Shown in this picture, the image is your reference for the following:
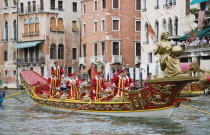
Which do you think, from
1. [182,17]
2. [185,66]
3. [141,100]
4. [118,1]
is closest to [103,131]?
[141,100]

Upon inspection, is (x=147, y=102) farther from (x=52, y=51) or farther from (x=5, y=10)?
(x=5, y=10)

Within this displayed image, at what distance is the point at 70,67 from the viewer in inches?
2308

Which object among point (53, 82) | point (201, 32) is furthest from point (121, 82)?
point (201, 32)

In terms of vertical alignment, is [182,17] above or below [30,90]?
above

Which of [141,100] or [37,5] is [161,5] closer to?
[37,5]

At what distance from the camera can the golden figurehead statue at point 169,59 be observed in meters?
19.5

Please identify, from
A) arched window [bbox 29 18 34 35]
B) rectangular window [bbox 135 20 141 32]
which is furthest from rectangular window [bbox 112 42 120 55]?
arched window [bbox 29 18 34 35]

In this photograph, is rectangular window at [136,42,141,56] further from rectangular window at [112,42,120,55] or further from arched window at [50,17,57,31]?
arched window at [50,17,57,31]

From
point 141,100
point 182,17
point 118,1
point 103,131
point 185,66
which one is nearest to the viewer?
point 103,131

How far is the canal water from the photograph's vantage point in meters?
18.7

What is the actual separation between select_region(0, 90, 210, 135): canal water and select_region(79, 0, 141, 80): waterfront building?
2540 centimetres

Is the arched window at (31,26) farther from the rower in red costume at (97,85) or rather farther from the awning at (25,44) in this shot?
the rower in red costume at (97,85)

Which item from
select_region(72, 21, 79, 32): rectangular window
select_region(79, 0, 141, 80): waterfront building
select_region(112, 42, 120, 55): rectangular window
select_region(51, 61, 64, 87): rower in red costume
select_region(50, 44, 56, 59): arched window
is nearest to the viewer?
select_region(51, 61, 64, 87): rower in red costume

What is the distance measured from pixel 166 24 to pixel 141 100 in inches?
928
